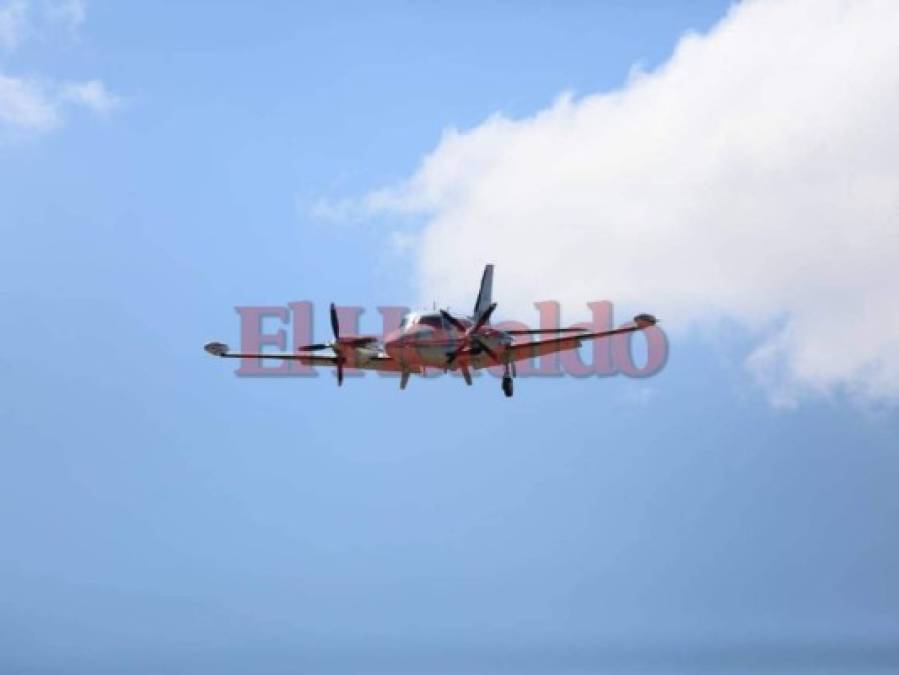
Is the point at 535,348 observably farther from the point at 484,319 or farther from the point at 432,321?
the point at 432,321

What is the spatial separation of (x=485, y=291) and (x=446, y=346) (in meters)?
8.37

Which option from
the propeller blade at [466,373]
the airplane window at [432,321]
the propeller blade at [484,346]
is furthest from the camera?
the propeller blade at [484,346]

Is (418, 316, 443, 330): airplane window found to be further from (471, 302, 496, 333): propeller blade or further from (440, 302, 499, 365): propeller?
(471, 302, 496, 333): propeller blade

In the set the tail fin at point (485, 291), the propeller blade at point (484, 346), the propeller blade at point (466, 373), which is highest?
the tail fin at point (485, 291)

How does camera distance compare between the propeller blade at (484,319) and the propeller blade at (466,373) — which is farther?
the propeller blade at (484,319)

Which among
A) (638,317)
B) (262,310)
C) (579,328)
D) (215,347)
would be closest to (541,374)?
(579,328)

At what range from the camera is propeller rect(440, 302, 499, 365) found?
77750 mm

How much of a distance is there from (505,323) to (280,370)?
16.4 metres

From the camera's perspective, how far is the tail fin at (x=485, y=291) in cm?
8332

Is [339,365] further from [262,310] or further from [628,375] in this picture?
[628,375]

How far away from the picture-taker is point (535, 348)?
260 ft

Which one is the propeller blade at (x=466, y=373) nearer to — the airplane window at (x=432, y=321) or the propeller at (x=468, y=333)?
the propeller at (x=468, y=333)

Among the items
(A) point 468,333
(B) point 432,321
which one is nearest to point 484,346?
(A) point 468,333

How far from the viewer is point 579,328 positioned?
7800cm
